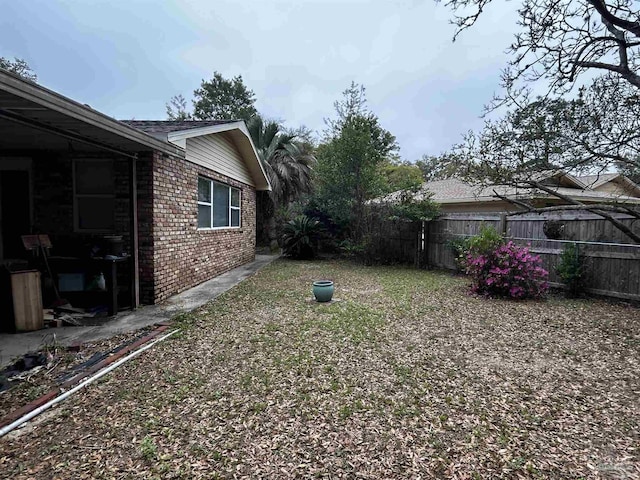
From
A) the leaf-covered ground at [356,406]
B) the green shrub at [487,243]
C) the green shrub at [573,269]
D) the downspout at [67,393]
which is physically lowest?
the leaf-covered ground at [356,406]

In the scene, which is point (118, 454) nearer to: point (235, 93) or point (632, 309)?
point (632, 309)

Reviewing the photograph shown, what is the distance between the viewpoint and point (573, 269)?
22.8 ft

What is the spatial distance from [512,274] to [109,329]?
719 cm

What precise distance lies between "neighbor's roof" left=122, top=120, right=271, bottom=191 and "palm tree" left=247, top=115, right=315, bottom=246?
3.13m

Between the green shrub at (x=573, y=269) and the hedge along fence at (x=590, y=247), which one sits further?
the green shrub at (x=573, y=269)

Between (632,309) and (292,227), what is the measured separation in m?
10.1

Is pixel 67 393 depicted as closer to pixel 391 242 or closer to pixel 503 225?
pixel 503 225

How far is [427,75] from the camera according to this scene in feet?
A: 45.9

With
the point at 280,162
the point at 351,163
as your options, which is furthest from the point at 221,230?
the point at 280,162

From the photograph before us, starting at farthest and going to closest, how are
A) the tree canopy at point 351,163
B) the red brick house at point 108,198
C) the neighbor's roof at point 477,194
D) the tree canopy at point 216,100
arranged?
the tree canopy at point 216,100
the tree canopy at point 351,163
the neighbor's roof at point 477,194
the red brick house at point 108,198

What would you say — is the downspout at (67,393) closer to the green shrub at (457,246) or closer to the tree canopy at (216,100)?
the green shrub at (457,246)

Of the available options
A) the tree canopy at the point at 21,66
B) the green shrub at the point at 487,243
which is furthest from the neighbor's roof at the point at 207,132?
the tree canopy at the point at 21,66

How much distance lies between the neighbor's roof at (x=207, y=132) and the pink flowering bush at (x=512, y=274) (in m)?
6.46

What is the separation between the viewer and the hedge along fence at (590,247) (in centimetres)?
633
